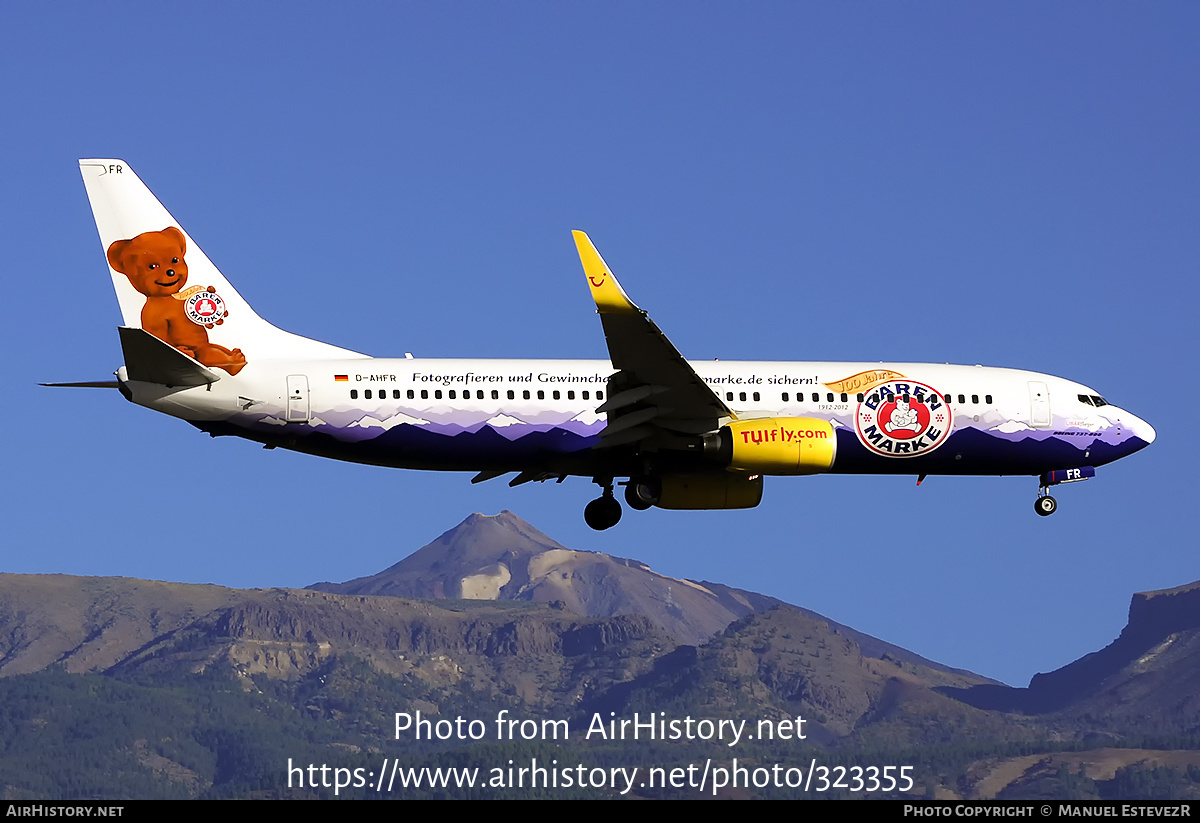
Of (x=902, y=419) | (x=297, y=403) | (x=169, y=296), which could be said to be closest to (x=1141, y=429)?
(x=902, y=419)

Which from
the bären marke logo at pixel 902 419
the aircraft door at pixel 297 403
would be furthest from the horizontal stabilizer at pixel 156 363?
the bären marke logo at pixel 902 419

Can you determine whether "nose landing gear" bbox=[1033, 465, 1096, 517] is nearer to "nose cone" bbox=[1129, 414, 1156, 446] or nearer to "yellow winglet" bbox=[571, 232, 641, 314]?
"nose cone" bbox=[1129, 414, 1156, 446]

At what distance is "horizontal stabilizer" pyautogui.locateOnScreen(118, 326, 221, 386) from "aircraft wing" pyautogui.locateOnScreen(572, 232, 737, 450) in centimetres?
986

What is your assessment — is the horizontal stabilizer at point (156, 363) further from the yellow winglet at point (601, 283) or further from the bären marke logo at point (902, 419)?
the bären marke logo at point (902, 419)

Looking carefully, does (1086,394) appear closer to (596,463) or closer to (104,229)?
(596,463)

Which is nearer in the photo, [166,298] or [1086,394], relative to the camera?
[166,298]

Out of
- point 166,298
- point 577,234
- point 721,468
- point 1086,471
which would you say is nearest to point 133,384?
point 166,298

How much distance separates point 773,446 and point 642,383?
3.66m

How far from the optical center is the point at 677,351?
4344cm

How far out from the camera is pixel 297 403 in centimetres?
4488

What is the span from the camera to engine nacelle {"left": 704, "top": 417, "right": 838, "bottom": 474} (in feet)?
149

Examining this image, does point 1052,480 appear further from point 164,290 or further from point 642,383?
point 164,290
